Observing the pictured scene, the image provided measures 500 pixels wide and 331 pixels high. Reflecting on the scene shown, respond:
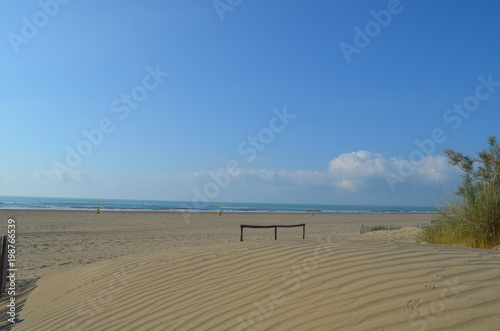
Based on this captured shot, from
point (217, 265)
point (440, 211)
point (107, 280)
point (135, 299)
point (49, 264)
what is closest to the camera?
point (135, 299)

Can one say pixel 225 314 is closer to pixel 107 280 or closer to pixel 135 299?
pixel 135 299

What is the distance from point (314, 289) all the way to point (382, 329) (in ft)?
3.18

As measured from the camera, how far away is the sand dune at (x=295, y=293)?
10.8 feet

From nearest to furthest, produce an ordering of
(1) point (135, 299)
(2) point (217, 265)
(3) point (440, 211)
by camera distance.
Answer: (1) point (135, 299), (2) point (217, 265), (3) point (440, 211)

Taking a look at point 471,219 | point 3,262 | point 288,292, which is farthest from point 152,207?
point 288,292

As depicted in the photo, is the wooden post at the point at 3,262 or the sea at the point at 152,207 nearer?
the wooden post at the point at 3,262

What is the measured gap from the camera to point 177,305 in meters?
4.48

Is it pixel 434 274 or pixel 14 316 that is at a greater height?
pixel 434 274

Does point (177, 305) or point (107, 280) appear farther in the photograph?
point (107, 280)

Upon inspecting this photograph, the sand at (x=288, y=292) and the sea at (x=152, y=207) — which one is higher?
the sea at (x=152, y=207)

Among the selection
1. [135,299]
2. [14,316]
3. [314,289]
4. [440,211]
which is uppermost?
[440,211]

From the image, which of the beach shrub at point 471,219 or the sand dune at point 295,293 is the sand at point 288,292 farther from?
the beach shrub at point 471,219

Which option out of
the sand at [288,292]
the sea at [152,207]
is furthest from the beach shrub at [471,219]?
the sand at [288,292]

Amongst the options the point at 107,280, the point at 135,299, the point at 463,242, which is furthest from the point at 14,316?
the point at 463,242
